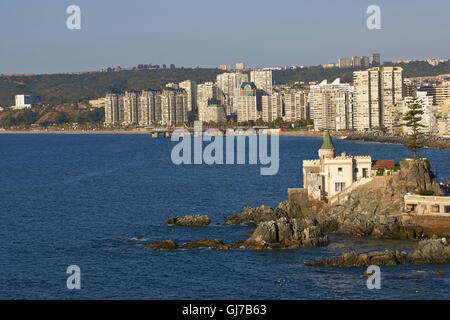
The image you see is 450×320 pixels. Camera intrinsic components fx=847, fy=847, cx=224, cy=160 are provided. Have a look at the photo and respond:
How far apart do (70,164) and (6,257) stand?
7842 cm

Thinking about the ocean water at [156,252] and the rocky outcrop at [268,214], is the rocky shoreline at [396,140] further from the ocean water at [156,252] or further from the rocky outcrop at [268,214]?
the rocky outcrop at [268,214]

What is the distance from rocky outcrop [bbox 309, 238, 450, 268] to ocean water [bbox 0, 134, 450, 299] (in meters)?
0.68

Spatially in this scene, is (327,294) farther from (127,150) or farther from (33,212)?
(127,150)

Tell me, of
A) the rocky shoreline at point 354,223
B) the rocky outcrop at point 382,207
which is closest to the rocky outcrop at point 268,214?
the rocky shoreline at point 354,223

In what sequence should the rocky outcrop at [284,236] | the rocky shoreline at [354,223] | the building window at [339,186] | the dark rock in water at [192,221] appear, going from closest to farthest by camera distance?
the rocky shoreline at [354,223] → the rocky outcrop at [284,236] → the dark rock in water at [192,221] → the building window at [339,186]

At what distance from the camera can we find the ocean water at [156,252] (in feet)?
132

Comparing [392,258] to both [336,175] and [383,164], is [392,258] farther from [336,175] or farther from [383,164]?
[383,164]

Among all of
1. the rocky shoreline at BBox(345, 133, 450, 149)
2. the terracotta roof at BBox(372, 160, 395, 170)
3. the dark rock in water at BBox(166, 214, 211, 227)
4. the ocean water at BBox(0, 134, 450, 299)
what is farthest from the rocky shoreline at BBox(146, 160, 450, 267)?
the rocky shoreline at BBox(345, 133, 450, 149)

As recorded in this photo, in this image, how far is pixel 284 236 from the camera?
162ft

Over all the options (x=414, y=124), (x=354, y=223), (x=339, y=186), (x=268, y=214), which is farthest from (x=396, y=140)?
(x=354, y=223)

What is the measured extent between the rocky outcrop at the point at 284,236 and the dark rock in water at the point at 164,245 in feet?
13.8

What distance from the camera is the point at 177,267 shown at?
148ft

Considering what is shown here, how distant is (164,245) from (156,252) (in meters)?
1.11
